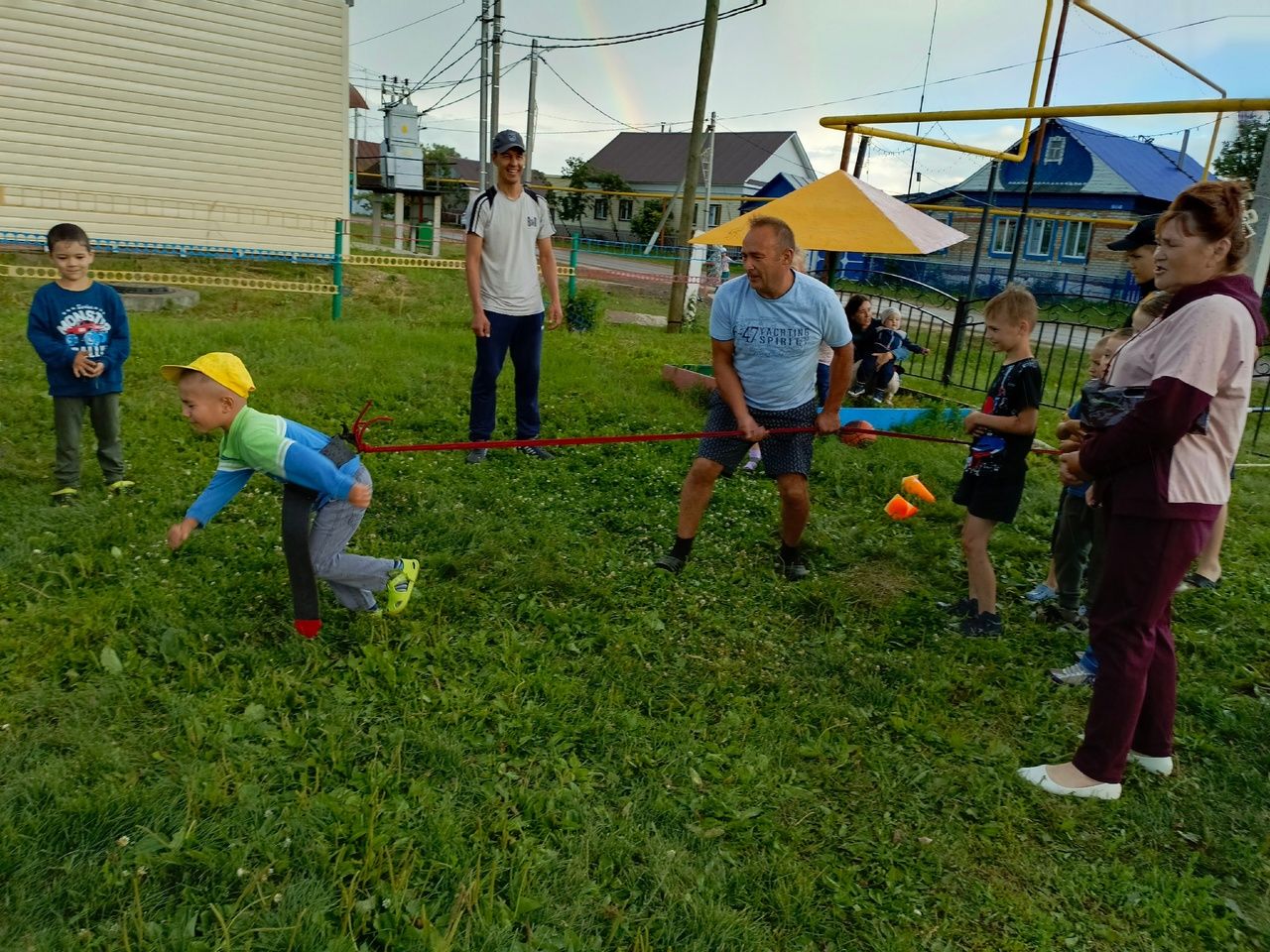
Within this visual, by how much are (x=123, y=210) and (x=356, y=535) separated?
12.4 m

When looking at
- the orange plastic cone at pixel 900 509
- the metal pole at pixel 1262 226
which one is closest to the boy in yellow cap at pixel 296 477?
the orange plastic cone at pixel 900 509

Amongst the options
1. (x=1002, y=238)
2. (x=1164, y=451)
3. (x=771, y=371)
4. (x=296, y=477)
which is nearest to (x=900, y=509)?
(x=771, y=371)

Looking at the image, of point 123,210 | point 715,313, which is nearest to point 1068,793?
point 715,313

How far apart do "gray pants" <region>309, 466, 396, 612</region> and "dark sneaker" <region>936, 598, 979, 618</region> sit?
280cm

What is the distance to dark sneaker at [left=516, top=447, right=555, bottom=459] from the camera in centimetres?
634

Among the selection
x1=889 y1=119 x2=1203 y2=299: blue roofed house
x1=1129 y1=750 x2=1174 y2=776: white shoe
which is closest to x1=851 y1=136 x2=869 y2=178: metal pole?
x1=1129 y1=750 x2=1174 y2=776: white shoe

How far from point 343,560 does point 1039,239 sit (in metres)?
32.4

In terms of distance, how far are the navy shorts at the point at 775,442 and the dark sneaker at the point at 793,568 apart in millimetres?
540

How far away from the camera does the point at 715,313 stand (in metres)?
4.52

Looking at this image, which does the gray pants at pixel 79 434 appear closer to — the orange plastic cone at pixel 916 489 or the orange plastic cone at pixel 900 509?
the orange plastic cone at pixel 900 509

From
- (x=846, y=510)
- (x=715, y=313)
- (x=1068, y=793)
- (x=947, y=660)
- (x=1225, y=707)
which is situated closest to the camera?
(x=1068, y=793)

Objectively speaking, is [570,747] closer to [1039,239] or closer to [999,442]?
[999,442]

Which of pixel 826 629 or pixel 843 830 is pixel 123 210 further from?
pixel 843 830

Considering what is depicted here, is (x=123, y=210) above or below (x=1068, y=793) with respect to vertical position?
above
